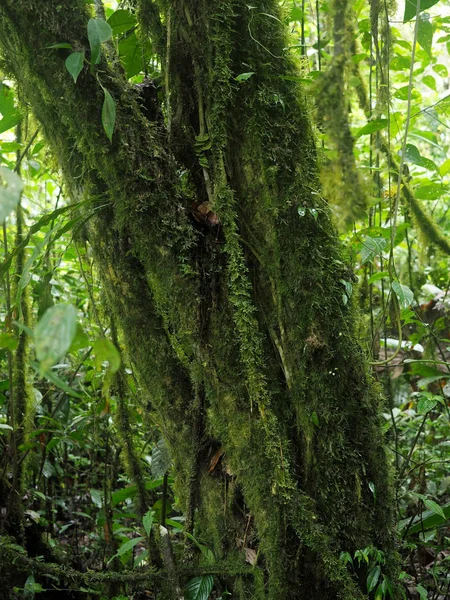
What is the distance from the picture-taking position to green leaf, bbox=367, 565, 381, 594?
1355 millimetres

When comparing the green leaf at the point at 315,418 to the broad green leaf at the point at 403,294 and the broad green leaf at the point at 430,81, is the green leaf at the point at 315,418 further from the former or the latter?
the broad green leaf at the point at 430,81

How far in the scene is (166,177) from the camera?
4.82ft

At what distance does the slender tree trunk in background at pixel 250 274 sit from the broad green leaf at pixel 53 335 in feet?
2.49

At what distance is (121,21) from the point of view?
5.74 ft

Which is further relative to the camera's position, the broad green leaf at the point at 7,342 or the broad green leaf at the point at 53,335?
the broad green leaf at the point at 7,342

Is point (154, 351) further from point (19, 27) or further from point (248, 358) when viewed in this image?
A: point (19, 27)

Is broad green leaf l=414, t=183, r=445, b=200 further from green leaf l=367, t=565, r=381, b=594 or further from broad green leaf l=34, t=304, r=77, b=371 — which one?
broad green leaf l=34, t=304, r=77, b=371

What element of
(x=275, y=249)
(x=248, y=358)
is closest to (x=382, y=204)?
(x=275, y=249)

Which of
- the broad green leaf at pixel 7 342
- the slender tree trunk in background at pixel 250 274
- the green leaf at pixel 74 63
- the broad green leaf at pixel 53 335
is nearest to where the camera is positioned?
the broad green leaf at pixel 53 335

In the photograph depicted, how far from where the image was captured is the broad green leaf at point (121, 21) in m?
Answer: 1.74

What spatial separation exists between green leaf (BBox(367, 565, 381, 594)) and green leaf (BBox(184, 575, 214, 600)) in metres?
0.43

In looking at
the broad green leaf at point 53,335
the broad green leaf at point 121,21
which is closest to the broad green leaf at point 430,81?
the broad green leaf at point 121,21

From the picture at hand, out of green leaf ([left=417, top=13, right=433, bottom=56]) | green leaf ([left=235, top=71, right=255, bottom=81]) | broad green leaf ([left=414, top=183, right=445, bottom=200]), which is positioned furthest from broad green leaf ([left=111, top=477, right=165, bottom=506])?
green leaf ([left=417, top=13, right=433, bottom=56])

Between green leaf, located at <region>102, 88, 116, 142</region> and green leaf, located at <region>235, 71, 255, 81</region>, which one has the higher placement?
green leaf, located at <region>235, 71, 255, 81</region>
